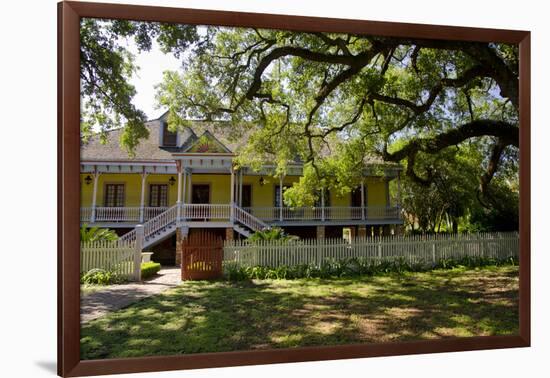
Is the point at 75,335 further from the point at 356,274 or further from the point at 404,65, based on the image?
the point at 404,65

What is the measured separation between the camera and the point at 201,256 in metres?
7.19

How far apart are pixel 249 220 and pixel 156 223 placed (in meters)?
1.75

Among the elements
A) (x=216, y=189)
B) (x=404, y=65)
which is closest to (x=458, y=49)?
(x=404, y=65)

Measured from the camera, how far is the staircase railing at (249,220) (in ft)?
24.6

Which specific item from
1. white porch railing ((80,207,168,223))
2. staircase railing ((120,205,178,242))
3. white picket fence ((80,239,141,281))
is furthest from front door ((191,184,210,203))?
white picket fence ((80,239,141,281))

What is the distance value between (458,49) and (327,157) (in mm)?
2656

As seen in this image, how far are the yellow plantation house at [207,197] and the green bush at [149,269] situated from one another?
14 cm

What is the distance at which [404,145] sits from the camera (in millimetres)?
7703

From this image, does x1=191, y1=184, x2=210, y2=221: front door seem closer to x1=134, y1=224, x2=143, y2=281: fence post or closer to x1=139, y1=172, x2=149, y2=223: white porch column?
x1=139, y1=172, x2=149, y2=223: white porch column

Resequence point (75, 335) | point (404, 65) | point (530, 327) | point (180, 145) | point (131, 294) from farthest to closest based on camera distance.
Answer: point (180, 145)
point (404, 65)
point (530, 327)
point (131, 294)
point (75, 335)

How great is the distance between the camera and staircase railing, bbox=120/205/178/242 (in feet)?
21.5

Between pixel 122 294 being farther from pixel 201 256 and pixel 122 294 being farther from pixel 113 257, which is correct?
pixel 201 256

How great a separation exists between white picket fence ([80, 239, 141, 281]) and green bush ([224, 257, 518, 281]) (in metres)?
1.47

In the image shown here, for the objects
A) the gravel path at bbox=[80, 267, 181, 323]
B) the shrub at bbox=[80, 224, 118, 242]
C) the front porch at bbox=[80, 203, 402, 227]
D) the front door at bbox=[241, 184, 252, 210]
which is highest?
the front door at bbox=[241, 184, 252, 210]
